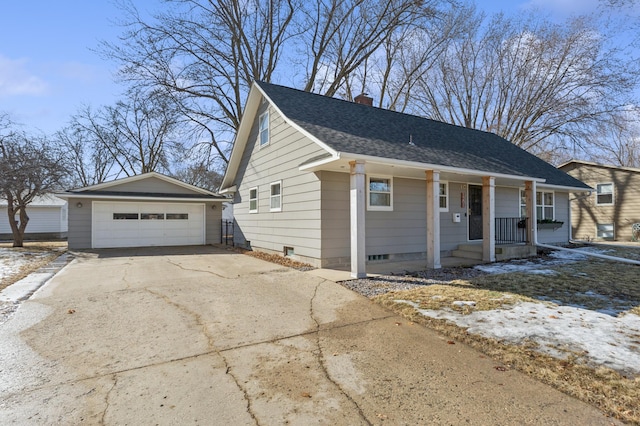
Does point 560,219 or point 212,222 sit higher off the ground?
point 560,219

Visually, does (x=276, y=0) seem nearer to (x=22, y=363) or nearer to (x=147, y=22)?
(x=147, y=22)

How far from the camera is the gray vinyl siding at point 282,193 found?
8523 millimetres

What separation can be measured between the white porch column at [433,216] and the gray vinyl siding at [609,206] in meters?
14.6

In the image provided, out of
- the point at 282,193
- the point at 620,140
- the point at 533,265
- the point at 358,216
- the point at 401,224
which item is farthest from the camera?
the point at 620,140

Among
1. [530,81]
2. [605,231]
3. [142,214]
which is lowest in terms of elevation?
[605,231]

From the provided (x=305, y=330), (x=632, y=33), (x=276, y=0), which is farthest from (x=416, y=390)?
(x=276, y=0)

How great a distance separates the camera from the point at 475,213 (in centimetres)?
1139

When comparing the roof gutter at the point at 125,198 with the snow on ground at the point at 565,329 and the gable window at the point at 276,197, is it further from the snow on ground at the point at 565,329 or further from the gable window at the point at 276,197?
the snow on ground at the point at 565,329

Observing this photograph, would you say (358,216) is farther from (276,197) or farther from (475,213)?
(475,213)

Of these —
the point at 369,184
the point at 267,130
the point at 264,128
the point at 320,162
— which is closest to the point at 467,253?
the point at 369,184

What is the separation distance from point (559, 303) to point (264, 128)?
32.5 feet

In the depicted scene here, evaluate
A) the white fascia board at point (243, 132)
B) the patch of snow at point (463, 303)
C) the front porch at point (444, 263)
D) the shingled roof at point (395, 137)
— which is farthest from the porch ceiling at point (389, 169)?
the white fascia board at point (243, 132)

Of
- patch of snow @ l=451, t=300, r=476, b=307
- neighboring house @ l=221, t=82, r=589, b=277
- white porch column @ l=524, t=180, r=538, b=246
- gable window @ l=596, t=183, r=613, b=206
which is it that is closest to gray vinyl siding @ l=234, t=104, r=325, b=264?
neighboring house @ l=221, t=82, r=589, b=277

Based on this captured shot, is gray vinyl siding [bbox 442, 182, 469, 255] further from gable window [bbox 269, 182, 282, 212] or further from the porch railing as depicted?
gable window [bbox 269, 182, 282, 212]
